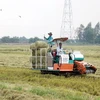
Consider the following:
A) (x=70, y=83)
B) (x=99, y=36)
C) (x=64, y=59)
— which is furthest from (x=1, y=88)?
(x=99, y=36)

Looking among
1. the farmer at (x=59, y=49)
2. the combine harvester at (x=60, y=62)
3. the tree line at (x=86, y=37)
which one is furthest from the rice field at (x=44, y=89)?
the tree line at (x=86, y=37)

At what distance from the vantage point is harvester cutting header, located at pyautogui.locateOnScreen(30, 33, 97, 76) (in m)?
16.0

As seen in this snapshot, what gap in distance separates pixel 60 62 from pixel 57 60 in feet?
1.32

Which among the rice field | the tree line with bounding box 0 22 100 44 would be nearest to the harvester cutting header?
the rice field

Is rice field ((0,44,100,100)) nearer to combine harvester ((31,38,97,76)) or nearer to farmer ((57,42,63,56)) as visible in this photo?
combine harvester ((31,38,97,76))

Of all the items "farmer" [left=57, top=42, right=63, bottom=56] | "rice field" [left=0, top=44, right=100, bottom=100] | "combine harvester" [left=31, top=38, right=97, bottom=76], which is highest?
"farmer" [left=57, top=42, right=63, bottom=56]

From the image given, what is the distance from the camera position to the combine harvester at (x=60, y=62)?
52.5 feet

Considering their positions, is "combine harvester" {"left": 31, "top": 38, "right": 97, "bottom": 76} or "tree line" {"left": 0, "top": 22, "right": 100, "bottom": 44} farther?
"tree line" {"left": 0, "top": 22, "right": 100, "bottom": 44}

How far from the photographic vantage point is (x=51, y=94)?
1033 centimetres

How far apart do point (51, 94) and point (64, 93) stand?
0.53m

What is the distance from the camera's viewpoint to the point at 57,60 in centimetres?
1652

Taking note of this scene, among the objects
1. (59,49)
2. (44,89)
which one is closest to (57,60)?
(59,49)

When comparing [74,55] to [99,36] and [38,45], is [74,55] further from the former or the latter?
[99,36]

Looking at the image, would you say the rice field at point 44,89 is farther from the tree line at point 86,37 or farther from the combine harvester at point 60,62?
the tree line at point 86,37
